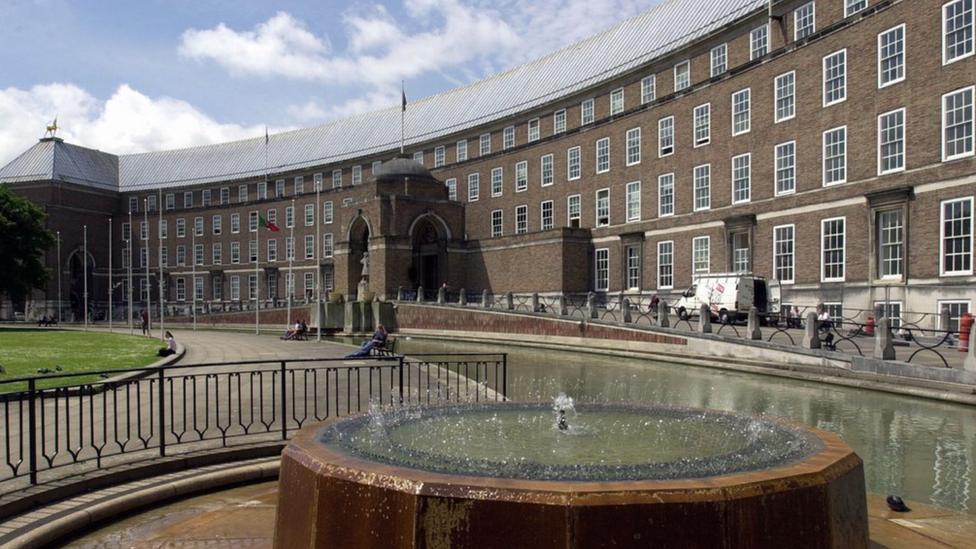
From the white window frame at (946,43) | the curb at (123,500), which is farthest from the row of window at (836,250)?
the curb at (123,500)

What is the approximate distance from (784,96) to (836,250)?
847 centimetres

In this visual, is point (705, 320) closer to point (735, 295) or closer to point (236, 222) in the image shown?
point (735, 295)

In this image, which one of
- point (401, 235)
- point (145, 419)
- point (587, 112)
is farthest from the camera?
point (401, 235)

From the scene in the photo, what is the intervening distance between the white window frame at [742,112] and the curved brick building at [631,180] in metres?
0.10

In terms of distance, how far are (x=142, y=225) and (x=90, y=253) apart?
23.3 ft

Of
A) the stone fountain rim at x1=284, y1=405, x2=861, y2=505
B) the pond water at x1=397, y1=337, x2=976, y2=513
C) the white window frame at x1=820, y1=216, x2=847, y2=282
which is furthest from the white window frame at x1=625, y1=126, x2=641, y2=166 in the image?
the stone fountain rim at x1=284, y1=405, x2=861, y2=505

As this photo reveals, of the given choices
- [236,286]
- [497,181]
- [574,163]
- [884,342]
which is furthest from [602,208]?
[236,286]

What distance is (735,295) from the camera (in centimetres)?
3362

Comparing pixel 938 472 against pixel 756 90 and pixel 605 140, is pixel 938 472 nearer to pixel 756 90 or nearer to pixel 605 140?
pixel 756 90

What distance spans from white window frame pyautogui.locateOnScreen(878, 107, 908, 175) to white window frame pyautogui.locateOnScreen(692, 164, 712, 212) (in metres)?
11.4

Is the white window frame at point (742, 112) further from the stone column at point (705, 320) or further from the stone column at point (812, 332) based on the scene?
the stone column at point (812, 332)

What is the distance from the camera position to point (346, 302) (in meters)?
57.6

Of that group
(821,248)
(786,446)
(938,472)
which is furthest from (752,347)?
(786,446)

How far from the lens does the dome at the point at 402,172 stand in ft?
206
